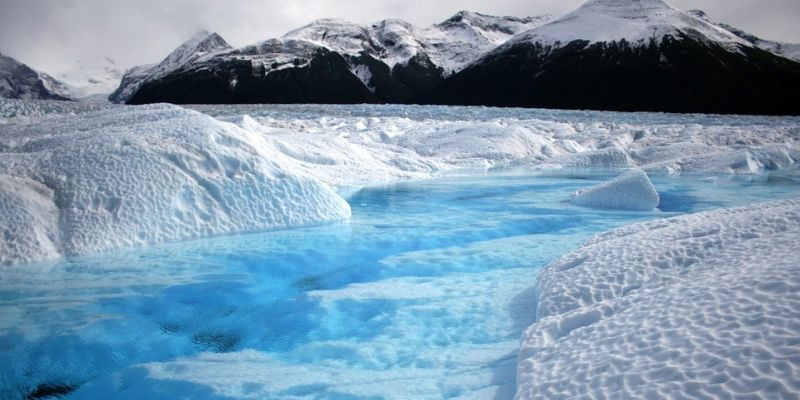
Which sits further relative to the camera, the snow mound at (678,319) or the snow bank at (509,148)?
the snow bank at (509,148)

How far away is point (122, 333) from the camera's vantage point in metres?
3.19

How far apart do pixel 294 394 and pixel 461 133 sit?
18.1 m

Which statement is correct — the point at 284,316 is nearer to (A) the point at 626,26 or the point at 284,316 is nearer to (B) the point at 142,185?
(B) the point at 142,185

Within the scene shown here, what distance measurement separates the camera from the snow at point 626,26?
83625mm

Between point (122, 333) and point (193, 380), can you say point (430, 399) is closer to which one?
point (193, 380)

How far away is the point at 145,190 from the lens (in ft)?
17.8

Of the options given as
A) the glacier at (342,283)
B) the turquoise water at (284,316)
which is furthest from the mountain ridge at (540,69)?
the turquoise water at (284,316)

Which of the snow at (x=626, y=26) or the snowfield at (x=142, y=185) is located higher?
the snow at (x=626, y=26)

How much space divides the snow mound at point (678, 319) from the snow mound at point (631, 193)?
455 centimetres

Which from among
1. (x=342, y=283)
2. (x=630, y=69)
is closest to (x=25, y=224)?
(x=342, y=283)

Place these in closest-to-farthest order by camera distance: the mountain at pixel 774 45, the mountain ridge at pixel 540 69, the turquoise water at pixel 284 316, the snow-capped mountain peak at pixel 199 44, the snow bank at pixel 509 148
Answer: the turquoise water at pixel 284 316 → the snow bank at pixel 509 148 → the mountain ridge at pixel 540 69 → the mountain at pixel 774 45 → the snow-capped mountain peak at pixel 199 44

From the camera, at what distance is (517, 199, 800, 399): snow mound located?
162 cm

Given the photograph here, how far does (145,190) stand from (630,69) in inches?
3359

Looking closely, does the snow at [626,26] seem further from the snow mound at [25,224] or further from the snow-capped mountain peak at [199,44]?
the snow-capped mountain peak at [199,44]
